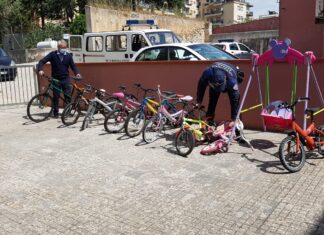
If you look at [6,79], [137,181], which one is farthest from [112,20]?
[137,181]

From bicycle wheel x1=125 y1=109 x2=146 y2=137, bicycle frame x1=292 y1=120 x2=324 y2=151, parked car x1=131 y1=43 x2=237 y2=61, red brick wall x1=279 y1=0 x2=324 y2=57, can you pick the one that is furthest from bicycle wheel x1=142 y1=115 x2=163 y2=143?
red brick wall x1=279 y1=0 x2=324 y2=57

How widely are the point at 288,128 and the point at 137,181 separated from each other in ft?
7.14

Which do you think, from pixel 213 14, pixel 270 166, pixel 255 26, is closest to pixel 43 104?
pixel 270 166

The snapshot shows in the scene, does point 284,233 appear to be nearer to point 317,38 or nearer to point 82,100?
point 82,100

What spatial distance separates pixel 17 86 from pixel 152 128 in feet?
24.2

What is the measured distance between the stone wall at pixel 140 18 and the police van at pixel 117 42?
8111 millimetres

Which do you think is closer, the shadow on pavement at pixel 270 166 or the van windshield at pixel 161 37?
the shadow on pavement at pixel 270 166

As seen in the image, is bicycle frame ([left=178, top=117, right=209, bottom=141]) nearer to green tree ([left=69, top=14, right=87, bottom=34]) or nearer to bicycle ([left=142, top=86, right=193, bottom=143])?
bicycle ([left=142, top=86, right=193, bottom=143])

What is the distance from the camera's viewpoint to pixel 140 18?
1094 inches

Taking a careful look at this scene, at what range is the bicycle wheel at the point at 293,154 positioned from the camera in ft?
17.0

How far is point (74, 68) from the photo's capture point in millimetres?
9336

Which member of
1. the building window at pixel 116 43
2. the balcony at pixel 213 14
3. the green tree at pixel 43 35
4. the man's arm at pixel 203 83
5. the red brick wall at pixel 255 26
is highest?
the balcony at pixel 213 14

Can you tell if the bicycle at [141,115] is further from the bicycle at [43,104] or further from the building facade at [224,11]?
the building facade at [224,11]

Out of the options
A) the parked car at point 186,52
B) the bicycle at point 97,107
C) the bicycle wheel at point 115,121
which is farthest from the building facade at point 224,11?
the bicycle wheel at point 115,121
